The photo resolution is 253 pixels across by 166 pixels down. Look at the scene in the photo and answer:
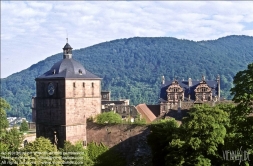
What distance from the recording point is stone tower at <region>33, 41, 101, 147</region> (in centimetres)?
4509

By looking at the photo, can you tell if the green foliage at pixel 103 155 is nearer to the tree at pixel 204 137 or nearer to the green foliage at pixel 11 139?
the green foliage at pixel 11 139

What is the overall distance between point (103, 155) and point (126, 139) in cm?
258

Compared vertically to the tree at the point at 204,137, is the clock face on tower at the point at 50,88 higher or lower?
higher

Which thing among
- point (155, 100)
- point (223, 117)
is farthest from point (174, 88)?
point (155, 100)

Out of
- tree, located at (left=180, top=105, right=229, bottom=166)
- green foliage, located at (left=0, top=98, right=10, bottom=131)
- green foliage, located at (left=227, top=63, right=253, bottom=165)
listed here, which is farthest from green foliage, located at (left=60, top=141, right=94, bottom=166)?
green foliage, located at (left=227, top=63, right=253, bottom=165)

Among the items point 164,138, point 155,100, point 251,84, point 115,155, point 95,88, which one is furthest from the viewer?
point 155,100

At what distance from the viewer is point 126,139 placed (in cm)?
4356

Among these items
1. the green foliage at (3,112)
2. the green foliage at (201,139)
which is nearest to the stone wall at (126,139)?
the green foliage at (201,139)

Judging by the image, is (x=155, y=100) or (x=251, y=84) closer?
(x=251, y=84)

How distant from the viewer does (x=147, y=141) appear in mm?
41438

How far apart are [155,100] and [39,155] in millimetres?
155034

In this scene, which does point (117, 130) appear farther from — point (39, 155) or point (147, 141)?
point (39, 155)

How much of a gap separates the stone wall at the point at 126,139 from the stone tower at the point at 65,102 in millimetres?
1382

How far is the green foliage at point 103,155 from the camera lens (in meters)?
42.9
